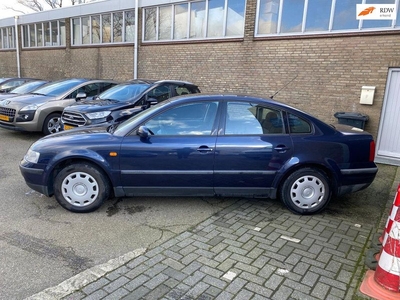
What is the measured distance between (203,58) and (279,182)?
7.80m

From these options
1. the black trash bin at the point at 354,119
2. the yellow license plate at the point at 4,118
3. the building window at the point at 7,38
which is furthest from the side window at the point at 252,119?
the building window at the point at 7,38

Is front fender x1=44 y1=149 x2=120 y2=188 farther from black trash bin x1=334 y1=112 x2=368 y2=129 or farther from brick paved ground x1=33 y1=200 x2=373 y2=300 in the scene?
black trash bin x1=334 y1=112 x2=368 y2=129

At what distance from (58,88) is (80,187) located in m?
5.91

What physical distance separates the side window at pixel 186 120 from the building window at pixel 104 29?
416 inches

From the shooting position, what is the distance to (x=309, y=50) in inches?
334

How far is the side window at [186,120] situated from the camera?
395 centimetres

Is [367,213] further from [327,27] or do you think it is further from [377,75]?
[327,27]

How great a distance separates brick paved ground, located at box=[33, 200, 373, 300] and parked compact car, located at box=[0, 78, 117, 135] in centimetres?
561

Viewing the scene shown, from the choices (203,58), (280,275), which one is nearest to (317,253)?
(280,275)

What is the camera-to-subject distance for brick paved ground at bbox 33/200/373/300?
2.51 meters

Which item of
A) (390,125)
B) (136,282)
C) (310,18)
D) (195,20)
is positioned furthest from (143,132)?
(195,20)

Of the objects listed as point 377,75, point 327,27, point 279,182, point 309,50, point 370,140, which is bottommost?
point 279,182

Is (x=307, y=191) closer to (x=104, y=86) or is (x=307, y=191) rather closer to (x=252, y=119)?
(x=252, y=119)

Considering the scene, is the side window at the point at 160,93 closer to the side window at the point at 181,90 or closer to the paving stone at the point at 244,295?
the side window at the point at 181,90
